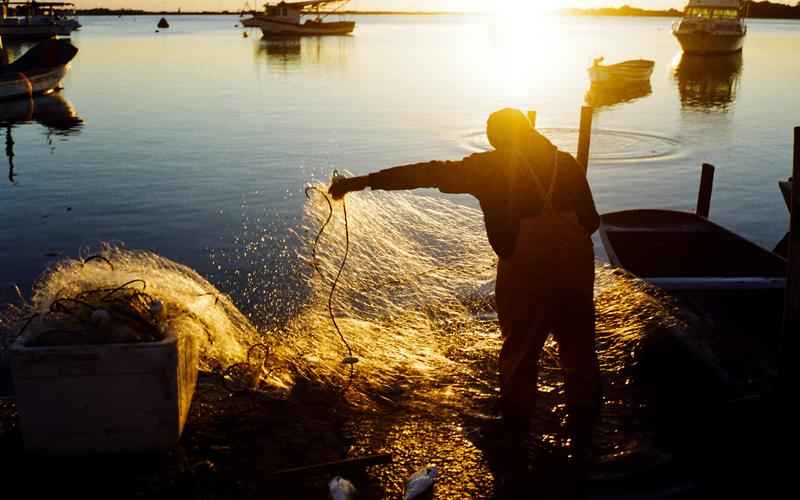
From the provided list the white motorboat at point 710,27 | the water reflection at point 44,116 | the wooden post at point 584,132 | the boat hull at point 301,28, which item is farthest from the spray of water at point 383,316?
the boat hull at point 301,28

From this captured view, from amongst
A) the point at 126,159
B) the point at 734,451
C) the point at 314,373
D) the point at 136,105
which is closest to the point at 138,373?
the point at 314,373

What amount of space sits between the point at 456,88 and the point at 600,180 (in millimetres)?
23030

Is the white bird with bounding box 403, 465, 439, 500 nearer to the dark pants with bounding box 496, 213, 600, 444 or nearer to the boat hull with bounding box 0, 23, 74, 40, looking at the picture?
the dark pants with bounding box 496, 213, 600, 444

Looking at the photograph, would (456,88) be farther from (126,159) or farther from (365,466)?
(365,466)

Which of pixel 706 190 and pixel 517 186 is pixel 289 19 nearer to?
pixel 706 190

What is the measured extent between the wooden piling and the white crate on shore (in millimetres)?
4237

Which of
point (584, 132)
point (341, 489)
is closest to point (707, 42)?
point (584, 132)

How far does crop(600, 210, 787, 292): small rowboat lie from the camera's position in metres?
8.85

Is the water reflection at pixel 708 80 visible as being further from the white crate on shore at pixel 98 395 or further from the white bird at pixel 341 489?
the white crate on shore at pixel 98 395

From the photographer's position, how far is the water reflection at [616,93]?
35.7 metres

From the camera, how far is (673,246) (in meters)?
9.43

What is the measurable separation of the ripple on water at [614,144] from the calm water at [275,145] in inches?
3.0

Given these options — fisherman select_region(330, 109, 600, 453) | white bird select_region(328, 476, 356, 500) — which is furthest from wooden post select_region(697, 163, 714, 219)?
white bird select_region(328, 476, 356, 500)

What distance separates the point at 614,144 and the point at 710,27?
1482 inches
